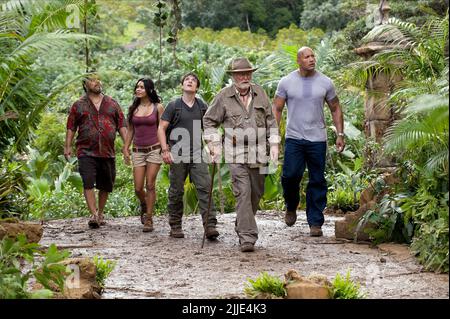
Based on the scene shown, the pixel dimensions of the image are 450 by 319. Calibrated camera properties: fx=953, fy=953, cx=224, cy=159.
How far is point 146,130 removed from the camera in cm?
1138

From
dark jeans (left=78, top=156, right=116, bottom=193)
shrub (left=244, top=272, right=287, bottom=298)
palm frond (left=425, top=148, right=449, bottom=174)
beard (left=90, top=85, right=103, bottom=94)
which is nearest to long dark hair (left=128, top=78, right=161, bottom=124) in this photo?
beard (left=90, top=85, right=103, bottom=94)

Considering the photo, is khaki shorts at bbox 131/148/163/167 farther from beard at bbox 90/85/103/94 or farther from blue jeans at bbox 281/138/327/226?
blue jeans at bbox 281/138/327/226

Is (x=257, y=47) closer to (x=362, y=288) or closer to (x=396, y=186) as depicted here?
(x=396, y=186)

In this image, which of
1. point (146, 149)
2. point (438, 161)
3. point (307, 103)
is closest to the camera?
point (438, 161)

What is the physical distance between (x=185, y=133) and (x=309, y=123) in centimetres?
139

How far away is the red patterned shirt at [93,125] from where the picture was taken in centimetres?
1162

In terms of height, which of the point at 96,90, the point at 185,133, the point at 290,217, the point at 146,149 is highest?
the point at 96,90

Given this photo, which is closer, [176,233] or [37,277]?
[37,277]

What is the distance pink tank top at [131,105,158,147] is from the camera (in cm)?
1135

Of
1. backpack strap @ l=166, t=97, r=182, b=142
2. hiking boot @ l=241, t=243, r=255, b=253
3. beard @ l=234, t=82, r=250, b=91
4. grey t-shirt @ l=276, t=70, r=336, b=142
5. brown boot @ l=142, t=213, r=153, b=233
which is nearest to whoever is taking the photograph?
hiking boot @ l=241, t=243, r=255, b=253

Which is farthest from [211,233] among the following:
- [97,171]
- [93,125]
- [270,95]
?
[270,95]

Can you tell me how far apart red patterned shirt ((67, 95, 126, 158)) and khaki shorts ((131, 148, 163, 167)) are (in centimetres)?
50

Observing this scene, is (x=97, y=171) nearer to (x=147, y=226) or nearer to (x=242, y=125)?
(x=147, y=226)

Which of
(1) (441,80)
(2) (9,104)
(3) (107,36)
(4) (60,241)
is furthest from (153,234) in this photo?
(3) (107,36)
